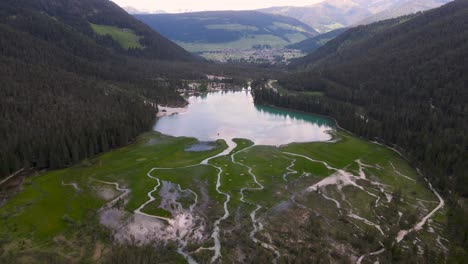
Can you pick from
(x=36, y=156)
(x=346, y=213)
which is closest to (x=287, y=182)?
(x=346, y=213)

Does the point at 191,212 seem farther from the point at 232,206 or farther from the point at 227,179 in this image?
the point at 227,179

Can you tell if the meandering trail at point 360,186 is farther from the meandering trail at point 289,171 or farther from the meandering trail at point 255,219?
the meandering trail at point 255,219

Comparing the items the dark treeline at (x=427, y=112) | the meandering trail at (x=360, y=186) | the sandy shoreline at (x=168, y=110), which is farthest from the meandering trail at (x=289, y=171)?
the sandy shoreline at (x=168, y=110)

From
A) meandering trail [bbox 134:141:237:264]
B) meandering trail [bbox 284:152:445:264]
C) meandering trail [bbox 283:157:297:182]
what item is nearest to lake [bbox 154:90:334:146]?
meandering trail [bbox 283:157:297:182]

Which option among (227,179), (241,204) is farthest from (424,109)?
(241,204)

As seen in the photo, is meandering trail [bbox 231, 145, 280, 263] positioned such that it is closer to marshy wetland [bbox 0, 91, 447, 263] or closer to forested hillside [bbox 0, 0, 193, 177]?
marshy wetland [bbox 0, 91, 447, 263]

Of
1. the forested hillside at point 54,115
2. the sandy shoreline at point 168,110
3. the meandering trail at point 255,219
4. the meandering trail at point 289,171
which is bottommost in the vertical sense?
the sandy shoreline at point 168,110

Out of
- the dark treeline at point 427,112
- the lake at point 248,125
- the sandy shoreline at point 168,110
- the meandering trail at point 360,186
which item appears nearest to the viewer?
the meandering trail at point 360,186
